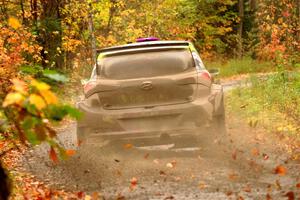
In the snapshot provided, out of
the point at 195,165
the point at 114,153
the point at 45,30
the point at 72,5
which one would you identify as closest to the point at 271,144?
the point at 195,165

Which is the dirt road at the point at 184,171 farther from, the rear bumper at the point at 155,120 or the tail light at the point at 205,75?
the tail light at the point at 205,75

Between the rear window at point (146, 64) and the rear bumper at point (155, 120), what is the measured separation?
0.54 m

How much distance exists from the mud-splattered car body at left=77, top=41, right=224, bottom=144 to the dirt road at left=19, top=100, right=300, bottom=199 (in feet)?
1.46

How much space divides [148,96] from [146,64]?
21.1 inches

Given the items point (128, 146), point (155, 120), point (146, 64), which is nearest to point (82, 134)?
point (128, 146)

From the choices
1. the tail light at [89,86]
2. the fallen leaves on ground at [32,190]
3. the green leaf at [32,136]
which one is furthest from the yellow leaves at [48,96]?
the tail light at [89,86]

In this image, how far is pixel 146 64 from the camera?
8.32 metres

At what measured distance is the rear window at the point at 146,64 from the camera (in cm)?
825

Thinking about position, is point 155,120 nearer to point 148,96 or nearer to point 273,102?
point 148,96

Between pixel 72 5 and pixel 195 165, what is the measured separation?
584 inches

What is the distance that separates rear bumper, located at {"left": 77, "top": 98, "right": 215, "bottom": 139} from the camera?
8039 millimetres

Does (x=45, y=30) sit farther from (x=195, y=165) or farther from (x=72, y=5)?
(x=195, y=165)

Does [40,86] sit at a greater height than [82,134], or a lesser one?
greater

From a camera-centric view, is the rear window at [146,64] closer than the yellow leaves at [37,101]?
No
